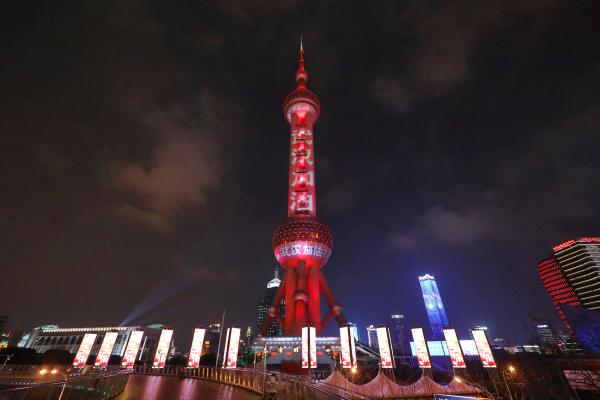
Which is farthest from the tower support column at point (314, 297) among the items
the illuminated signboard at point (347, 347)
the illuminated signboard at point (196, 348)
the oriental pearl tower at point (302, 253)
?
the illuminated signboard at point (196, 348)

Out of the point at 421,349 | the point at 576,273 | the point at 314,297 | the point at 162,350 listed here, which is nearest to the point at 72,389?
the point at 162,350

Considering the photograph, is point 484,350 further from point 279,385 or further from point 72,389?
point 72,389

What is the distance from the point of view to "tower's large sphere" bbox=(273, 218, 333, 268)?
52.1 meters

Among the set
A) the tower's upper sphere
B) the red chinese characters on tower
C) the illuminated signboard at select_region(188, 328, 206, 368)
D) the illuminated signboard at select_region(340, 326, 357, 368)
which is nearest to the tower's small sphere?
the tower's upper sphere

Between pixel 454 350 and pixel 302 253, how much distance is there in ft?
109

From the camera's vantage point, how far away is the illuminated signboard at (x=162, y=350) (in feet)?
58.6

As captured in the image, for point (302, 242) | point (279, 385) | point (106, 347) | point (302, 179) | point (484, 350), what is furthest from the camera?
point (302, 179)

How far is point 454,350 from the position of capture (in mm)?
20859

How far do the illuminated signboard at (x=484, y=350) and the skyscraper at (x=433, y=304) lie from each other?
119 m

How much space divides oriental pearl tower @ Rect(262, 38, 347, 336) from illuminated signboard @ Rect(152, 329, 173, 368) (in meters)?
30.3

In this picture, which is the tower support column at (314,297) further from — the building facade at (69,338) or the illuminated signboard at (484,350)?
the building facade at (69,338)

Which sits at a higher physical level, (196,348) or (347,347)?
(347,347)

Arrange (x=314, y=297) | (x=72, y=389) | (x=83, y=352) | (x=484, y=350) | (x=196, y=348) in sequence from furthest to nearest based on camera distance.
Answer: (x=314, y=297), (x=484, y=350), (x=196, y=348), (x=83, y=352), (x=72, y=389)

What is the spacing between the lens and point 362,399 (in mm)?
6938
